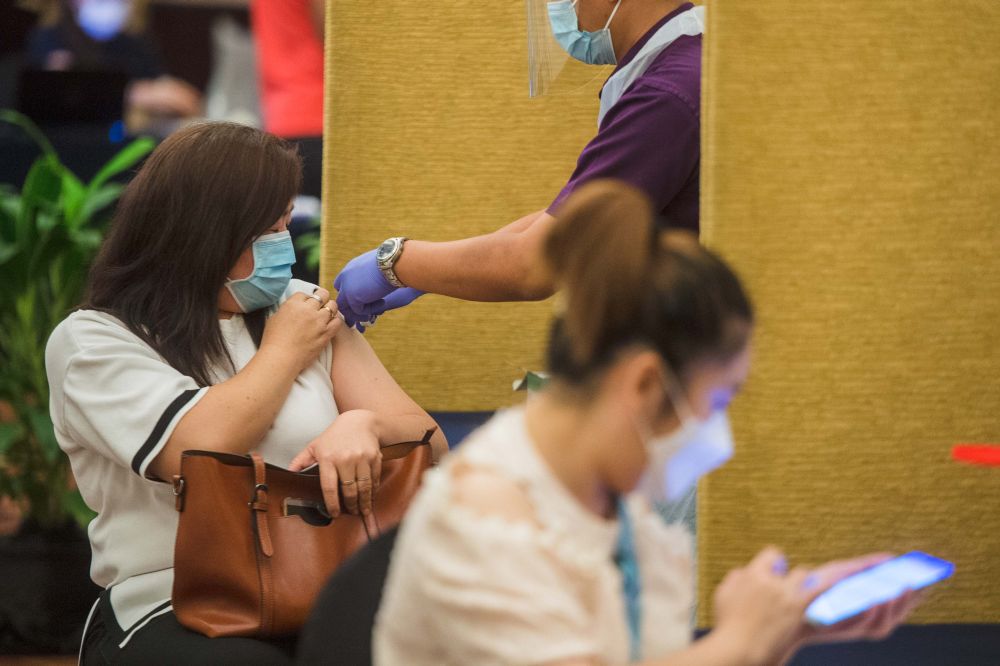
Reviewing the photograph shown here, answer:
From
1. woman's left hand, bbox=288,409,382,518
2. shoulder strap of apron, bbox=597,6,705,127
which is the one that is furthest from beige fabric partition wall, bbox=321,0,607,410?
woman's left hand, bbox=288,409,382,518

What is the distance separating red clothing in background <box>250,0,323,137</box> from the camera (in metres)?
3.91

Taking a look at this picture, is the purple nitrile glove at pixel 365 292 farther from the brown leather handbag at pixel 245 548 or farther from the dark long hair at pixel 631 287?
the dark long hair at pixel 631 287

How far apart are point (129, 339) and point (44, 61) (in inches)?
142

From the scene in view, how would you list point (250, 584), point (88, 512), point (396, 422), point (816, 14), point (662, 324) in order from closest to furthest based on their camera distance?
point (662, 324), point (816, 14), point (250, 584), point (396, 422), point (88, 512)

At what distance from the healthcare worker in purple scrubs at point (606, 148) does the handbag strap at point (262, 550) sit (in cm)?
43

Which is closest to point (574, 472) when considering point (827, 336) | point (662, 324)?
point (662, 324)

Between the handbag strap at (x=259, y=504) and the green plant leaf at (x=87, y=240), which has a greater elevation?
the handbag strap at (x=259, y=504)

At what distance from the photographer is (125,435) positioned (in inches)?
62.9

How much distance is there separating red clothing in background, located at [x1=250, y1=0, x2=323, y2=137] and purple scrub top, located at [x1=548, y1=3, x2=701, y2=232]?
7.80ft

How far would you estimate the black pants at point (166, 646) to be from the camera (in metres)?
1.49

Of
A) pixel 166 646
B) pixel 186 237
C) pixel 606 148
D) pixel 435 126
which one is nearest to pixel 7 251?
pixel 435 126

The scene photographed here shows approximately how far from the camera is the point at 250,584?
150 centimetres

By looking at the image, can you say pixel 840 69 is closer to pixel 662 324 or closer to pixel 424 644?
pixel 662 324

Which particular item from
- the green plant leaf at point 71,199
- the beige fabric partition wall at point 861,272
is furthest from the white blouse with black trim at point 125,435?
the green plant leaf at point 71,199
